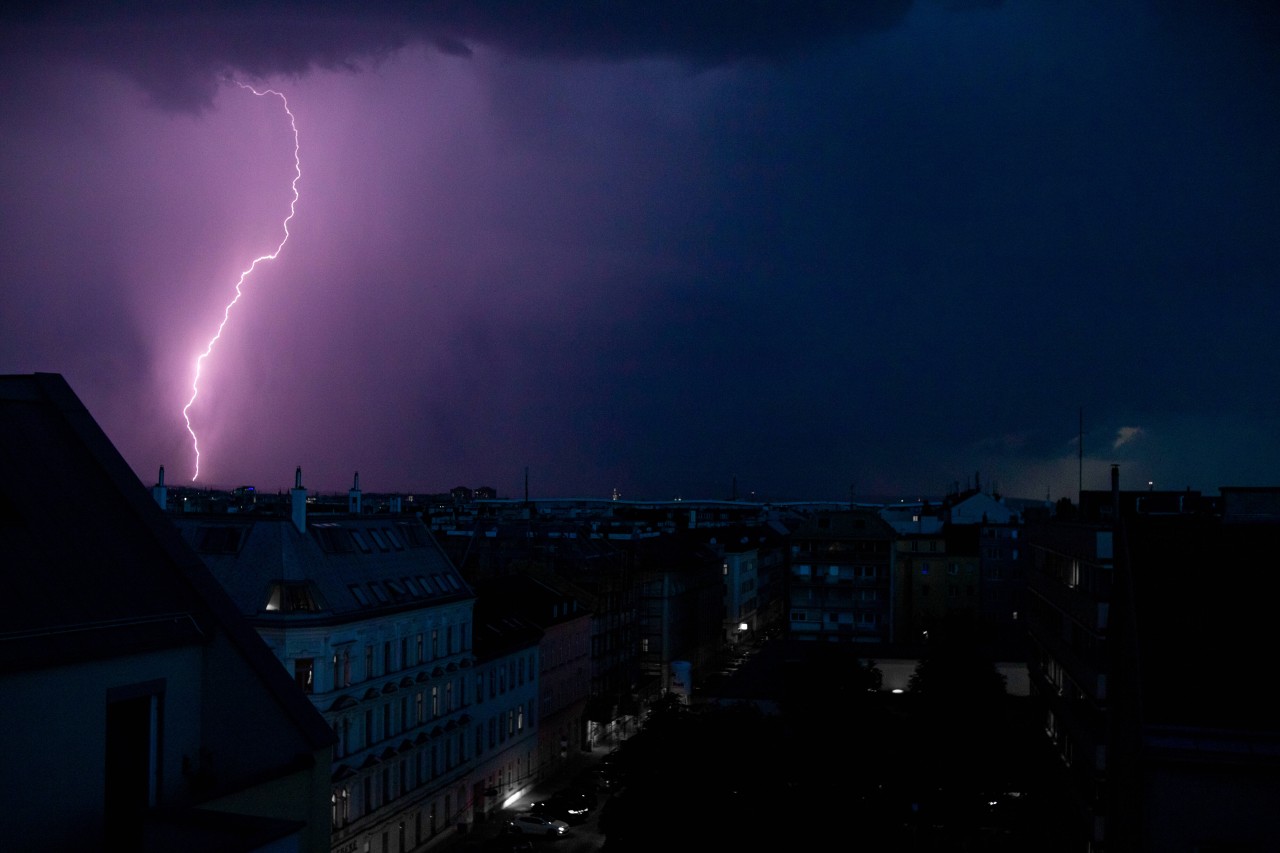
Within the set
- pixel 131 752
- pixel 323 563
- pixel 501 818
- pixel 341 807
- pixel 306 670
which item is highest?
pixel 131 752

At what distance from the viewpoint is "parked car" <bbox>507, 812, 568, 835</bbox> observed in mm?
42969

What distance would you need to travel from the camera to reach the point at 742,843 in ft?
94.7

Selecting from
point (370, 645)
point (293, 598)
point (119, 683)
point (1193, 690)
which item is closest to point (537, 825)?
point (370, 645)

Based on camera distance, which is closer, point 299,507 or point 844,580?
point 299,507

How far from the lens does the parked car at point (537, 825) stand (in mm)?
42969

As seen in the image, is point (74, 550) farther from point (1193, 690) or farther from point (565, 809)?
point (565, 809)

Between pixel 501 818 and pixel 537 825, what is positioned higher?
pixel 537 825

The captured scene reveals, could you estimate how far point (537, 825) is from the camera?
43.4m

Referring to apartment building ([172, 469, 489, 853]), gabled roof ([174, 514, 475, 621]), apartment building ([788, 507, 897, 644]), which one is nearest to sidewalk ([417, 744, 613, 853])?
apartment building ([172, 469, 489, 853])

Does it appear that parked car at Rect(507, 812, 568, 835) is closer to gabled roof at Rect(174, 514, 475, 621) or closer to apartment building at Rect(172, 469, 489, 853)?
apartment building at Rect(172, 469, 489, 853)

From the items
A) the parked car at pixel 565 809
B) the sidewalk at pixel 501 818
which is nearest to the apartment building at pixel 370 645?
the sidewalk at pixel 501 818

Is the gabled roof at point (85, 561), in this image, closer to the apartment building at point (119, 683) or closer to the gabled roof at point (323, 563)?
the apartment building at point (119, 683)

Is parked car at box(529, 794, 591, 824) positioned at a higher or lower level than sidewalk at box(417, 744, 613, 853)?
higher

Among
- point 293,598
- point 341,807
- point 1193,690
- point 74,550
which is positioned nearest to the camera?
point 74,550
